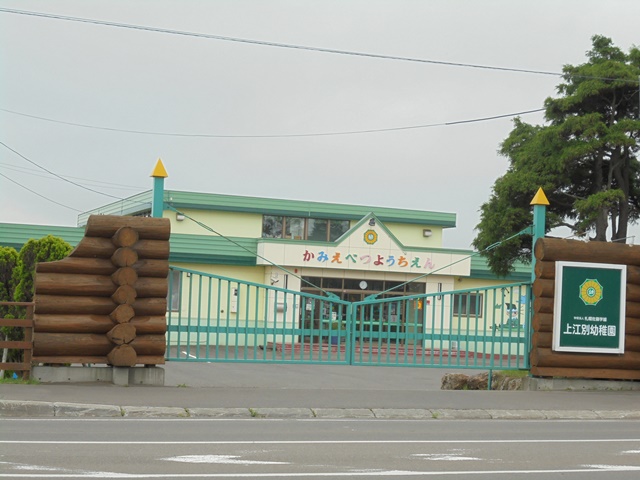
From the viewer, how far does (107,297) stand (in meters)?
15.5

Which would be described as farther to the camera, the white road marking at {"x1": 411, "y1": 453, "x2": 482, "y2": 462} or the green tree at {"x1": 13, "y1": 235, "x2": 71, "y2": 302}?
the green tree at {"x1": 13, "y1": 235, "x2": 71, "y2": 302}

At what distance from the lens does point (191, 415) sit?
13.1m

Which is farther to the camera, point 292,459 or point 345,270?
point 345,270

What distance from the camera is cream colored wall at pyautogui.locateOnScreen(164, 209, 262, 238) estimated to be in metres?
47.8

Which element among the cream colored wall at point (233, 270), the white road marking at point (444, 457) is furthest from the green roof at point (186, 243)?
the white road marking at point (444, 457)

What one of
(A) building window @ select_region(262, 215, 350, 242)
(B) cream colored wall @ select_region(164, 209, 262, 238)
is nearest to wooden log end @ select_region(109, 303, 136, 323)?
(B) cream colored wall @ select_region(164, 209, 262, 238)

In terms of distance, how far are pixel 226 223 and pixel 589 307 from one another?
107 ft

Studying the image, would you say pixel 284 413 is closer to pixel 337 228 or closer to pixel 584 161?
pixel 584 161

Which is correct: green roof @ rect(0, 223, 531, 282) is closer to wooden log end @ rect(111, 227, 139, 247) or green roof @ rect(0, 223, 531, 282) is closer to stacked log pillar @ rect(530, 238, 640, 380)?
stacked log pillar @ rect(530, 238, 640, 380)

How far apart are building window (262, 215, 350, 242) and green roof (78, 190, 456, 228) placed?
1.58 feet

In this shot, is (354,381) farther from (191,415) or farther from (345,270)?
(345,270)

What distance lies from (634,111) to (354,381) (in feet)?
49.3

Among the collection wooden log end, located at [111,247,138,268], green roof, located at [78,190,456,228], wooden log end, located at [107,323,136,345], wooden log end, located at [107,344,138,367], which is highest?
green roof, located at [78,190,456,228]

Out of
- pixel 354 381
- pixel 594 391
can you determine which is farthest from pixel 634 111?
pixel 594 391
